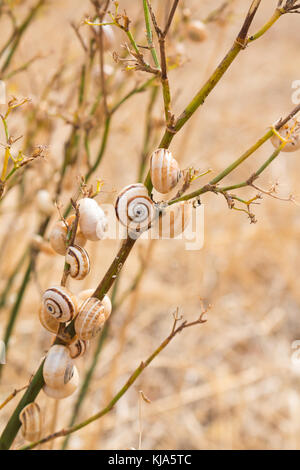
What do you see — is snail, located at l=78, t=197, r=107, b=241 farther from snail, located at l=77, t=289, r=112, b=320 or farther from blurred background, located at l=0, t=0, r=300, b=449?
blurred background, located at l=0, t=0, r=300, b=449

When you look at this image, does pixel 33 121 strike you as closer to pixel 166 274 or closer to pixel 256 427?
pixel 256 427

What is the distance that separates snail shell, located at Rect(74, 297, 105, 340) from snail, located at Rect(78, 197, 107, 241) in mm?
41

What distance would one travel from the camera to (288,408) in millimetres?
1205

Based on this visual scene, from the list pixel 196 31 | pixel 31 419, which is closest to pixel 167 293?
pixel 196 31

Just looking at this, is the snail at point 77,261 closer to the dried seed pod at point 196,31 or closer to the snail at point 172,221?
the snail at point 172,221

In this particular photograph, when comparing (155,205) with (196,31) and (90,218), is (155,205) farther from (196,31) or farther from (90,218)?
(196,31)

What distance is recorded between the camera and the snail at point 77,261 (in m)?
0.31

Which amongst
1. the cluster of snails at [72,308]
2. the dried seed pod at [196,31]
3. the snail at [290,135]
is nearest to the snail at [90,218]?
the cluster of snails at [72,308]

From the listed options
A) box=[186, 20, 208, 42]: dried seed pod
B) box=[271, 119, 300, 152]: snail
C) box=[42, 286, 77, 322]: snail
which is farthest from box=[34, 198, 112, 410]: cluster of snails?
box=[186, 20, 208, 42]: dried seed pod

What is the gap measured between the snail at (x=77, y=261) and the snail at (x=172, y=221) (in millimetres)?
47

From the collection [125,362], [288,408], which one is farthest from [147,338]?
[288,408]

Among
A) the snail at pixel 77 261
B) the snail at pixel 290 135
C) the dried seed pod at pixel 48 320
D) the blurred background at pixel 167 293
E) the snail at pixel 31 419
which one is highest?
the blurred background at pixel 167 293

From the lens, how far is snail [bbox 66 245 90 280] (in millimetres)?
308

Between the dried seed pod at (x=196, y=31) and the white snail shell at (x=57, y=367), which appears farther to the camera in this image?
the dried seed pod at (x=196, y=31)
